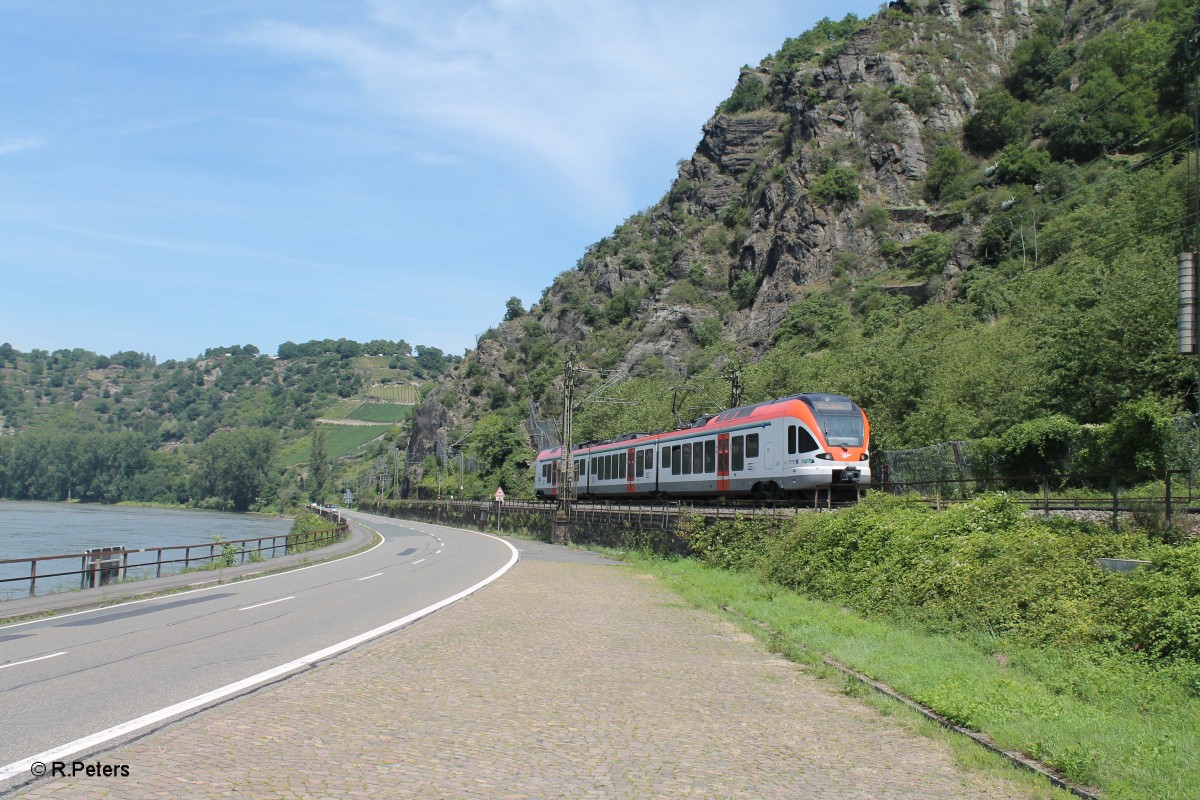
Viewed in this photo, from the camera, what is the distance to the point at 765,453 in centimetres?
3195

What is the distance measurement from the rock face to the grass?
7905 centimetres

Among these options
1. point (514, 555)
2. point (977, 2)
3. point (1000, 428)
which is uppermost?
point (977, 2)

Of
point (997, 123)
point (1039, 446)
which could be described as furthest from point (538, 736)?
point (997, 123)

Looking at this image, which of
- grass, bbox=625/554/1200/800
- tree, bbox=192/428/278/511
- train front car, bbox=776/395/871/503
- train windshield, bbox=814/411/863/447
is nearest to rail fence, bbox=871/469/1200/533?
train front car, bbox=776/395/871/503

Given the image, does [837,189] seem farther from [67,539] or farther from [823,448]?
[823,448]

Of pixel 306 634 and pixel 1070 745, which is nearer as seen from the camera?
pixel 1070 745

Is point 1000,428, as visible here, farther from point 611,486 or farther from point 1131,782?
point 1131,782

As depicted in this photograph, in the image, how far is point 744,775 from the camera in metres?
6.85

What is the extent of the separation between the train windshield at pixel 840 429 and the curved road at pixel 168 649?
12.6 metres

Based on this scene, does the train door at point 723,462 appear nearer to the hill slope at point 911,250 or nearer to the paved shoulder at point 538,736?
the hill slope at point 911,250

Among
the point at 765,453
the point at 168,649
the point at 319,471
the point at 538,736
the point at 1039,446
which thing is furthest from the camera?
the point at 319,471

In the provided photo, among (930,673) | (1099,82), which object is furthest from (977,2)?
(930,673)

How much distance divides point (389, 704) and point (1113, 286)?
41096mm

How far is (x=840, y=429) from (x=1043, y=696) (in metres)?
21.6
